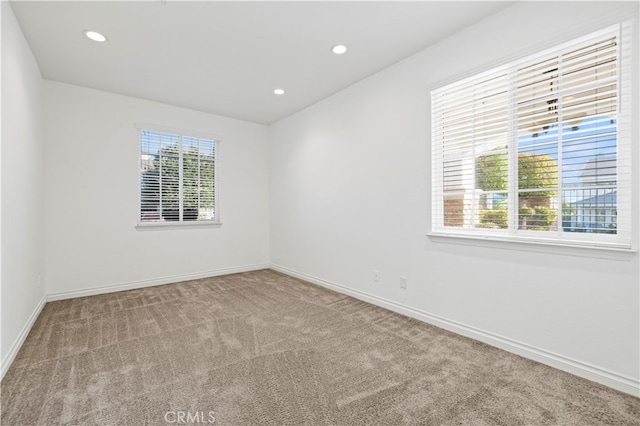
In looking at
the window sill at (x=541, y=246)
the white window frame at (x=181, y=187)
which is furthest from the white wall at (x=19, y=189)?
the window sill at (x=541, y=246)

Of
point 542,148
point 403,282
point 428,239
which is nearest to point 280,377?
point 403,282

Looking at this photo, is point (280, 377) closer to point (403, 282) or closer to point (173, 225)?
point (403, 282)

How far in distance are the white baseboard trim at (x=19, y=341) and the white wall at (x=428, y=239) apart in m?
3.19

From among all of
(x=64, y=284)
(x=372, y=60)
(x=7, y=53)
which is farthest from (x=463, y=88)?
(x=64, y=284)

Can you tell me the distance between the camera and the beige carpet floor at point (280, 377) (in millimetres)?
1676

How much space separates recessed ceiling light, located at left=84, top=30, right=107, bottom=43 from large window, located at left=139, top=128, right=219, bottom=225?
5.65 ft

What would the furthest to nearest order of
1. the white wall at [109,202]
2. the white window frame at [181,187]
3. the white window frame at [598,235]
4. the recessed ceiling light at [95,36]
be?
the white window frame at [181,187] < the white wall at [109,202] < the recessed ceiling light at [95,36] < the white window frame at [598,235]

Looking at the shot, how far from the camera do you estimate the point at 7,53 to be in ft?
7.44

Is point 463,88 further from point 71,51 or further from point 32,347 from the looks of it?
point 32,347

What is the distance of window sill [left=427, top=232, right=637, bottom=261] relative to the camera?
1892 mm

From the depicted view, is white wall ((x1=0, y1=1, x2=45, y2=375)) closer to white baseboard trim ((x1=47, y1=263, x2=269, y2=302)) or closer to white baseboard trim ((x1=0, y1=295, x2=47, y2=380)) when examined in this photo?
white baseboard trim ((x1=0, y1=295, x2=47, y2=380))

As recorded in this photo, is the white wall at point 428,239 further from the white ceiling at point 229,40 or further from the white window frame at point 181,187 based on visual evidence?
the white window frame at point 181,187

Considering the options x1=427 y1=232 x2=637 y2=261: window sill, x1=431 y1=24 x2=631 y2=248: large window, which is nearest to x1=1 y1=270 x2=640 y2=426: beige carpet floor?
x1=427 y1=232 x2=637 y2=261: window sill

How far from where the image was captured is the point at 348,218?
392 centimetres
